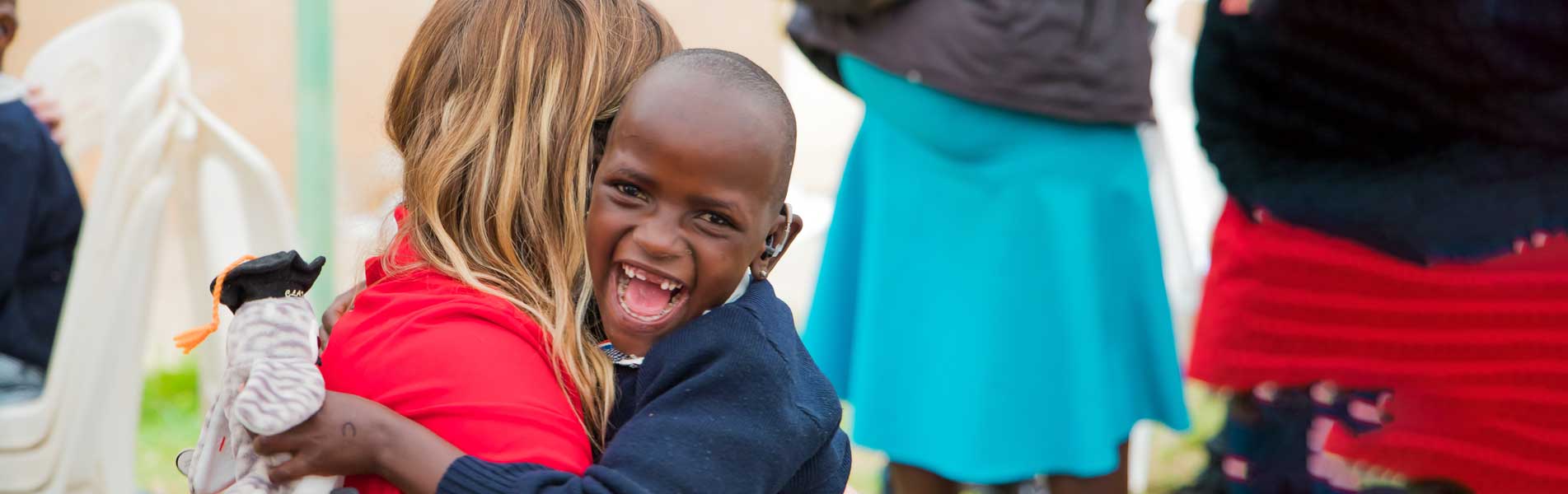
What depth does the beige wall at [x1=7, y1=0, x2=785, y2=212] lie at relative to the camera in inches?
235

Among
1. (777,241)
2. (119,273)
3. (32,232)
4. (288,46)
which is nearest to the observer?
(777,241)

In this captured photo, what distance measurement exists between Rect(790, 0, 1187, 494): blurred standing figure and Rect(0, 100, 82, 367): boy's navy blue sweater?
A: 171cm

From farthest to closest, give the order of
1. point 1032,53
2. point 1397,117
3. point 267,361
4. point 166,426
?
point 166,426 → point 1032,53 → point 1397,117 → point 267,361

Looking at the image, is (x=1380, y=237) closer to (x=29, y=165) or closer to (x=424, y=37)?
(x=424, y=37)

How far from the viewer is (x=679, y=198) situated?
1420 millimetres

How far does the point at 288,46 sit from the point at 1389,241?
598 cm

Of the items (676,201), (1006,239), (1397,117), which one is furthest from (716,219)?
(1006,239)

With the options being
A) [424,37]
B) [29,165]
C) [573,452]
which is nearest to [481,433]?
[573,452]

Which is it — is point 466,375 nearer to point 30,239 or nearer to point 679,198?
point 679,198

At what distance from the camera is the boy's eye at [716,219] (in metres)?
1.44

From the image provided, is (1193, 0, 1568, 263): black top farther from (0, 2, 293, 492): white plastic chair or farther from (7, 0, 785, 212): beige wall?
(7, 0, 785, 212): beige wall

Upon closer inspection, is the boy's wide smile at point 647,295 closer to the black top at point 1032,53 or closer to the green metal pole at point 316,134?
the black top at point 1032,53

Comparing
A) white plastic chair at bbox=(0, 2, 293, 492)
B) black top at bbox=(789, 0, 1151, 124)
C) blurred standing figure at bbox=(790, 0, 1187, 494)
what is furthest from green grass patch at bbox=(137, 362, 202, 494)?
black top at bbox=(789, 0, 1151, 124)

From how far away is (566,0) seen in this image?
1.50 metres
